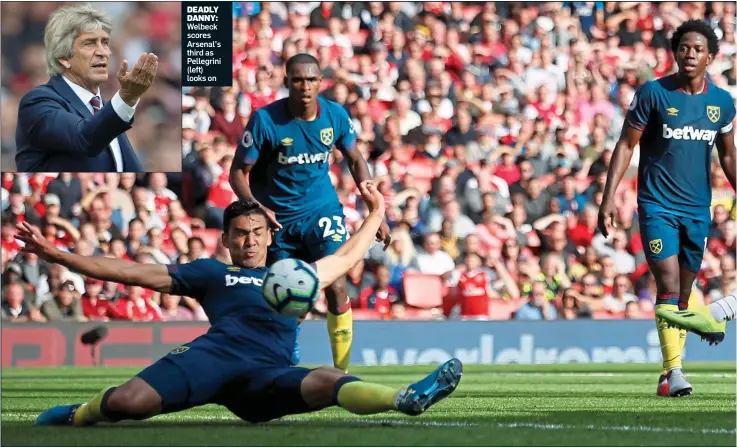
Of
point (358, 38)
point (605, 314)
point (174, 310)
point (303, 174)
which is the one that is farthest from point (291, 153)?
point (358, 38)

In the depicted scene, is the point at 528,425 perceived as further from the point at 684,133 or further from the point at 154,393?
the point at 684,133


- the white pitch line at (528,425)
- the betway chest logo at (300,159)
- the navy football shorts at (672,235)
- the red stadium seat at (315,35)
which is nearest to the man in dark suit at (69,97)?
the betway chest logo at (300,159)

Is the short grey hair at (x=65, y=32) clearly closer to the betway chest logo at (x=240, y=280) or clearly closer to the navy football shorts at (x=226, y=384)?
the betway chest logo at (x=240, y=280)

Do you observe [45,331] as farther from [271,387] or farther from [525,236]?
[271,387]

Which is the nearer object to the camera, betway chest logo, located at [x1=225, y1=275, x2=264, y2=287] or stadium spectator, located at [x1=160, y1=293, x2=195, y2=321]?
betway chest logo, located at [x1=225, y1=275, x2=264, y2=287]

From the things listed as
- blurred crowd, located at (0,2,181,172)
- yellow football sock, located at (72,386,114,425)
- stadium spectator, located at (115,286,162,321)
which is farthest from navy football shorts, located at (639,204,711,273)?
blurred crowd, located at (0,2,181,172)

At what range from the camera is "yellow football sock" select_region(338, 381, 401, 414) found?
218 inches

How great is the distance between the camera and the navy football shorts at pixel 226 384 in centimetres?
586

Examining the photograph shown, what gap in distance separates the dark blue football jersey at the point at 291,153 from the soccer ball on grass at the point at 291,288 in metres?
3.15

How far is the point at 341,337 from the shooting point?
9102 millimetres

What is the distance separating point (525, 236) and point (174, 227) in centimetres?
469

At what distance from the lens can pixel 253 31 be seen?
58.0ft

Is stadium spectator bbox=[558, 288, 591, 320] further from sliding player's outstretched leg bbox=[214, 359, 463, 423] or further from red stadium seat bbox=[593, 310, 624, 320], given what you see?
sliding player's outstretched leg bbox=[214, 359, 463, 423]

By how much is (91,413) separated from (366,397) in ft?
4.61
